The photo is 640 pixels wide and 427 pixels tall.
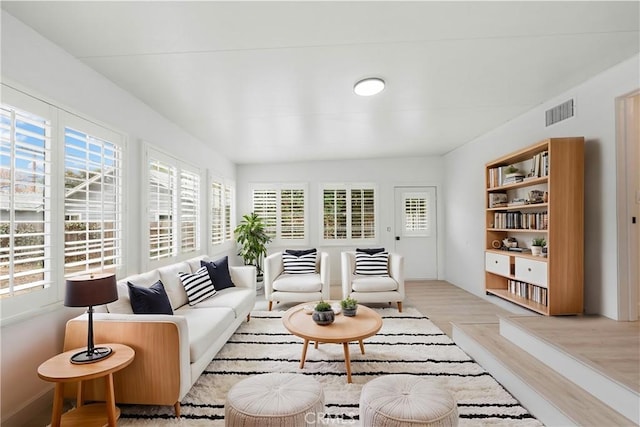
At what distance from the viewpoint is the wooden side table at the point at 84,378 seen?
1663 mm

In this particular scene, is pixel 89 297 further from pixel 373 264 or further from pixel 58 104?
pixel 373 264

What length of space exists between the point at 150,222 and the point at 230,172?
2797mm

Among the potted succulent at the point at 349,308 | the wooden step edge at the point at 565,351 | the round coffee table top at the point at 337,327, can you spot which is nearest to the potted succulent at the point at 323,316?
the round coffee table top at the point at 337,327

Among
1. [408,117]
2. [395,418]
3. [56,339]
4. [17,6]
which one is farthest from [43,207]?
[408,117]

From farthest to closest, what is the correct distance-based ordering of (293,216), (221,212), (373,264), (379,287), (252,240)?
1. (293,216)
2. (252,240)
3. (221,212)
4. (373,264)
5. (379,287)

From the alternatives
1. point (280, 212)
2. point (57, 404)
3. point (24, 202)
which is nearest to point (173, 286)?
point (57, 404)

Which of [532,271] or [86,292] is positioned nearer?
[86,292]

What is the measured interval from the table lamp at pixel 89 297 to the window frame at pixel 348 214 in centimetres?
438

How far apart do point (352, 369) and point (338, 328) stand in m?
0.37

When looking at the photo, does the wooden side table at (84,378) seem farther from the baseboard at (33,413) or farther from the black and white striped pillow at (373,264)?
the black and white striped pillow at (373,264)

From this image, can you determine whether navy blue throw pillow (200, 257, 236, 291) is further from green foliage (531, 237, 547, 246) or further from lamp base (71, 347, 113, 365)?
green foliage (531, 237, 547, 246)

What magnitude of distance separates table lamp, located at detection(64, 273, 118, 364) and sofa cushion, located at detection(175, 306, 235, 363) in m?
0.54

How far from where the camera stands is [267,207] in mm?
6160

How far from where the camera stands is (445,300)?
455 cm
